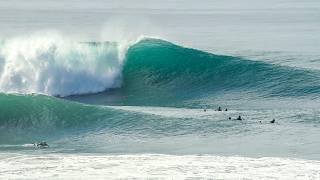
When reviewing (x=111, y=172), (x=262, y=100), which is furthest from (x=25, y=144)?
(x=262, y=100)

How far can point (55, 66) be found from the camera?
115ft

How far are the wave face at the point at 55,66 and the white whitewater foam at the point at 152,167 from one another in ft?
43.9

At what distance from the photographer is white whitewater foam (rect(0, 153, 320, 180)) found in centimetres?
1769

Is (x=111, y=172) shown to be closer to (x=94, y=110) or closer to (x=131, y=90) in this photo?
(x=94, y=110)

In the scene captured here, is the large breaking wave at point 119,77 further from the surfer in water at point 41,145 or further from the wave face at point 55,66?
the surfer in water at point 41,145

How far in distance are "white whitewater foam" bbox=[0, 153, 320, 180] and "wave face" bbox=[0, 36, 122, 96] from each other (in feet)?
43.9

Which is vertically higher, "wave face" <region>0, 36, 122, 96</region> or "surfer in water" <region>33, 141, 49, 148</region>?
"wave face" <region>0, 36, 122, 96</region>

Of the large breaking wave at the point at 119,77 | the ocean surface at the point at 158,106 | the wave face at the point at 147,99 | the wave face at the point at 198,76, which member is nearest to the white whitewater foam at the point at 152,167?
the ocean surface at the point at 158,106

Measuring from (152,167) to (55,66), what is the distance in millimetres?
17222

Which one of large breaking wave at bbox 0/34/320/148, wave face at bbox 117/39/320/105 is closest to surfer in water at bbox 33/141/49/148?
large breaking wave at bbox 0/34/320/148

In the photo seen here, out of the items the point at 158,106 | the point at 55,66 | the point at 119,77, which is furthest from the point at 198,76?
the point at 55,66

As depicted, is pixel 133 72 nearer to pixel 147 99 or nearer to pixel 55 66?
pixel 55 66

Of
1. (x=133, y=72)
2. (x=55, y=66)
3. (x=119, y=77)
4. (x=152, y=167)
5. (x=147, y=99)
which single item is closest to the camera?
(x=152, y=167)

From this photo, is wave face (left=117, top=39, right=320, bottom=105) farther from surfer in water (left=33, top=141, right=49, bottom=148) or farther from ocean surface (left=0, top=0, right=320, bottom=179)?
surfer in water (left=33, top=141, right=49, bottom=148)
